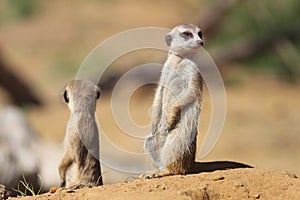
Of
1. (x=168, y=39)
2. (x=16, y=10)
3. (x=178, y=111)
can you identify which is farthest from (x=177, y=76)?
(x=16, y=10)

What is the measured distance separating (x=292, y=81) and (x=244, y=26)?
1.48 meters

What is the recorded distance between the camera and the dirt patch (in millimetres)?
3891

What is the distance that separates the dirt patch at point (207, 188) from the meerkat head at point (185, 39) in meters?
0.80

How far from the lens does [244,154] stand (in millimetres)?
10438

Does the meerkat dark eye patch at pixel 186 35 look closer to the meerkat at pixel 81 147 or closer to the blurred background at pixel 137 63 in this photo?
the meerkat at pixel 81 147

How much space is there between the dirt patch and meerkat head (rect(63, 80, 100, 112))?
131 cm

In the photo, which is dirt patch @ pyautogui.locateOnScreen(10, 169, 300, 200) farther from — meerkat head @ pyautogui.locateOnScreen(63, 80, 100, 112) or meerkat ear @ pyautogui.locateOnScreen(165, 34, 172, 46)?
meerkat head @ pyautogui.locateOnScreen(63, 80, 100, 112)

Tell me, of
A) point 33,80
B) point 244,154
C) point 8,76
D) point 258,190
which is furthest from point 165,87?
point 33,80

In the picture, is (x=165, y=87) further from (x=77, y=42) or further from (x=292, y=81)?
(x=77, y=42)

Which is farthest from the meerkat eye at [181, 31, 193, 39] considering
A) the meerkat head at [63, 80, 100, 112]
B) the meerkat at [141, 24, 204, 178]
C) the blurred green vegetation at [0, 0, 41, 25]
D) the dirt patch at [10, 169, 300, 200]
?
the blurred green vegetation at [0, 0, 41, 25]

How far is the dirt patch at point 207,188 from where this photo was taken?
3.89 metres

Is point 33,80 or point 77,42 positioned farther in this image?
point 77,42

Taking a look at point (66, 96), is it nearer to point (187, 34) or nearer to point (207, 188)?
point (187, 34)

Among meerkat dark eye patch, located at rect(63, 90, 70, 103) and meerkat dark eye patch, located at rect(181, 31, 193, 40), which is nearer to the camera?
meerkat dark eye patch, located at rect(181, 31, 193, 40)
